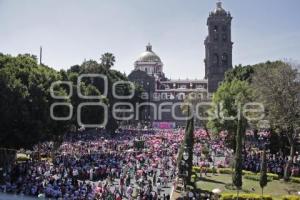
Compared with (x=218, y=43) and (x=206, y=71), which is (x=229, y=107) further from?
(x=206, y=71)

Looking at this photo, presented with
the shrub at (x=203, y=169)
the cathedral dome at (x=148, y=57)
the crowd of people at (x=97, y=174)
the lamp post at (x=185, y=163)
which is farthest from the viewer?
the cathedral dome at (x=148, y=57)

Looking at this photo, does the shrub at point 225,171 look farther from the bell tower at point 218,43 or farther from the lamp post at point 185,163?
the bell tower at point 218,43

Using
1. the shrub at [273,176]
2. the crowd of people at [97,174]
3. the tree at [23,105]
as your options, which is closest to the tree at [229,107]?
the crowd of people at [97,174]

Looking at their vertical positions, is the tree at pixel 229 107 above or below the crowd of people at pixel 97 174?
above

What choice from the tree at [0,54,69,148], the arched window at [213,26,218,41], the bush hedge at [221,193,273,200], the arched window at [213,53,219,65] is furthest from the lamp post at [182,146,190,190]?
the arched window at [213,53,219,65]

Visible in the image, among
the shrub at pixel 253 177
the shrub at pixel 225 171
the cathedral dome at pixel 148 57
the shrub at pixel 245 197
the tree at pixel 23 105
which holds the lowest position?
the shrub at pixel 245 197

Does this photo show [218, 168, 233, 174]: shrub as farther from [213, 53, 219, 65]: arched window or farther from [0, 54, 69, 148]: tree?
[213, 53, 219, 65]: arched window

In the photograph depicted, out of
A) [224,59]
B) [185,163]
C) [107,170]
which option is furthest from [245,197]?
[224,59]
